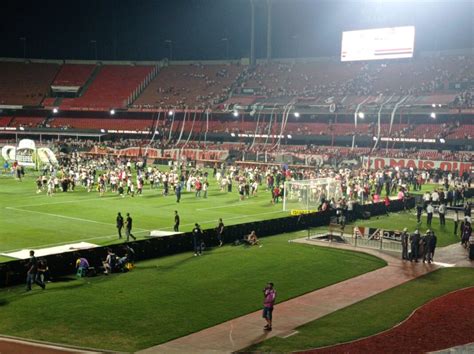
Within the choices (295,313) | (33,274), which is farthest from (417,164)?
(33,274)

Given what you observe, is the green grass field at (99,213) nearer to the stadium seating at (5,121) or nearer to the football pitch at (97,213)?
the football pitch at (97,213)

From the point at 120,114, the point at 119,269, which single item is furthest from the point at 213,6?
the point at 119,269

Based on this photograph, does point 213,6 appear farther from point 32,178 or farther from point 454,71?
point 32,178

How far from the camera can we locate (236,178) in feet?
159

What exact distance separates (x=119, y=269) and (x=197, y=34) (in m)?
81.7

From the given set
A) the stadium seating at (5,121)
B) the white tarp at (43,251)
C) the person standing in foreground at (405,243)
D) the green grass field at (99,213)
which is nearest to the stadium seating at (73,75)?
the stadium seating at (5,121)

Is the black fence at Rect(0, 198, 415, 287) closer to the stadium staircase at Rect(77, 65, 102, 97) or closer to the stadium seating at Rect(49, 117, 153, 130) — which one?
the stadium seating at Rect(49, 117, 153, 130)

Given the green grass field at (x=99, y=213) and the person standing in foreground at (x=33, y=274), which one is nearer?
the person standing in foreground at (x=33, y=274)

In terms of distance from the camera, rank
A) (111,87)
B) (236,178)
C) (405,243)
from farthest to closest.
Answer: (111,87), (236,178), (405,243)

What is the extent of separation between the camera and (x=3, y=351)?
529 inches

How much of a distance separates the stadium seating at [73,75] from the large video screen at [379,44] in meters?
41.7

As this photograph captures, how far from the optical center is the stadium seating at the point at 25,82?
91625 millimetres

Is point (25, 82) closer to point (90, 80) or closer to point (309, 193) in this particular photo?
point (90, 80)

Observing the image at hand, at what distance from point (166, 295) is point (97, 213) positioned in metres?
16.8
